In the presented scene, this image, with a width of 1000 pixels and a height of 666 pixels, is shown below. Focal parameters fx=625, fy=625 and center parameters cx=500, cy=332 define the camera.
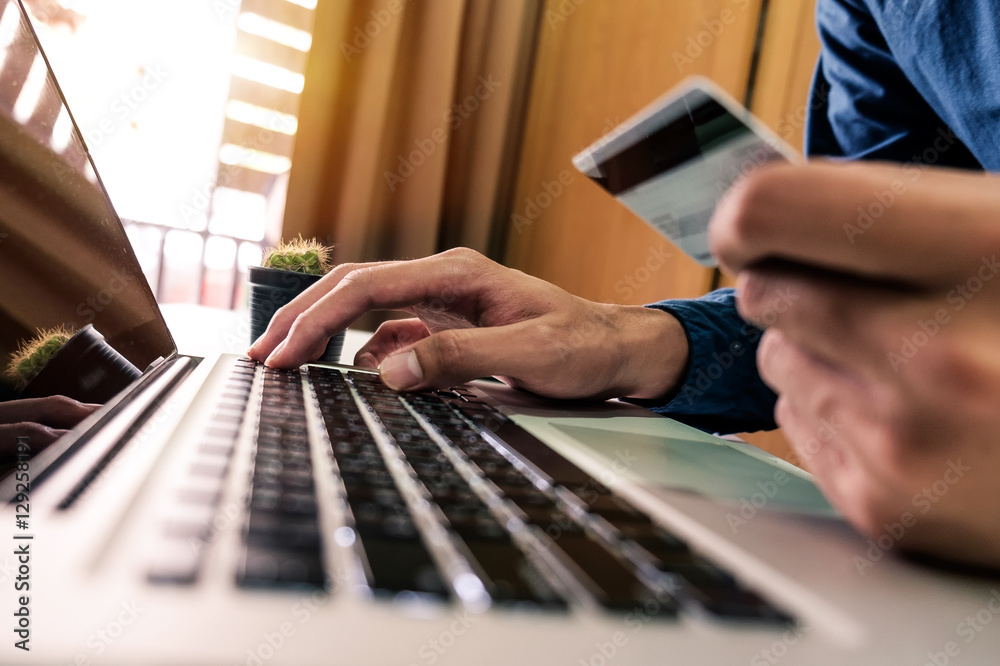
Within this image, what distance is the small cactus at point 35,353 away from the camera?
374 mm

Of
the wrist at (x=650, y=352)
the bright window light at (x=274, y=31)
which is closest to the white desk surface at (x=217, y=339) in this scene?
the wrist at (x=650, y=352)

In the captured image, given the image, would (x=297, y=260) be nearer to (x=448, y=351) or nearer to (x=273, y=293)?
(x=273, y=293)

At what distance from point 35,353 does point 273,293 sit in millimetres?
361

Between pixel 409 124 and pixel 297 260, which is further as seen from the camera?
pixel 409 124

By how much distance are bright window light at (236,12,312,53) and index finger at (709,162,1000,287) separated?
1646 mm

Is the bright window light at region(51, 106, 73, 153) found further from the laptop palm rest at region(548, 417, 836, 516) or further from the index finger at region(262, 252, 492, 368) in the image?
the laptop palm rest at region(548, 417, 836, 516)

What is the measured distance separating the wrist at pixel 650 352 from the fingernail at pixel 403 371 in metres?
0.20

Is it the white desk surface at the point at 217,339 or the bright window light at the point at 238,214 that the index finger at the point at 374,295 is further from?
the bright window light at the point at 238,214

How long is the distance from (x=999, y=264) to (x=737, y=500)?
0.15 metres

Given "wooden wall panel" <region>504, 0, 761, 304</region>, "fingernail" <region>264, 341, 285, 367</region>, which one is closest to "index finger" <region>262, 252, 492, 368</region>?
"fingernail" <region>264, 341, 285, 367</region>

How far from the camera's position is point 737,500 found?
0.29 m

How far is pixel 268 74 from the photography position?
1.59 metres

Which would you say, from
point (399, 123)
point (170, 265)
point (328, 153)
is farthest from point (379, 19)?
point (170, 265)

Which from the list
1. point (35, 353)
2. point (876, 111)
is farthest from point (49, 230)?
point (876, 111)
